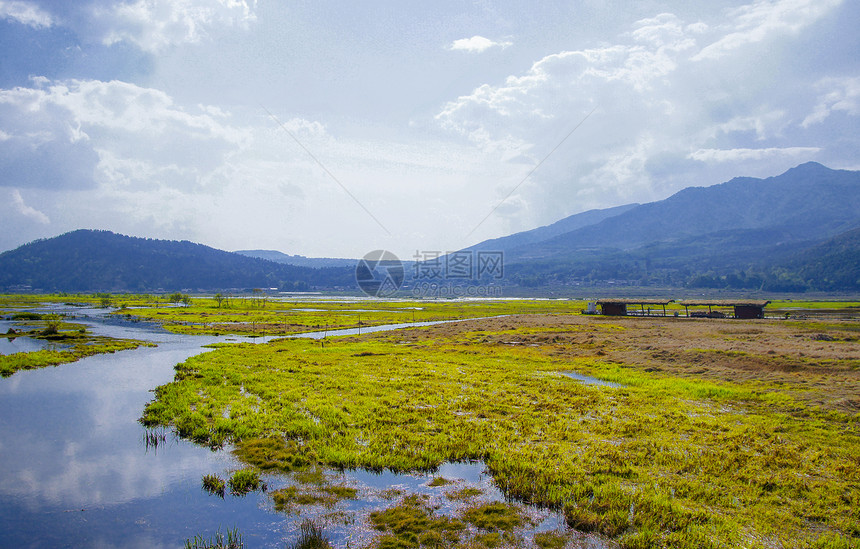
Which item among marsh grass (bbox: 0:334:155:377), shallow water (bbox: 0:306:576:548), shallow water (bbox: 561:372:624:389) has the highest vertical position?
marsh grass (bbox: 0:334:155:377)

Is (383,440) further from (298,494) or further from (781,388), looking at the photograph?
(781,388)

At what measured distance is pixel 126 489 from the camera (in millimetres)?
13234

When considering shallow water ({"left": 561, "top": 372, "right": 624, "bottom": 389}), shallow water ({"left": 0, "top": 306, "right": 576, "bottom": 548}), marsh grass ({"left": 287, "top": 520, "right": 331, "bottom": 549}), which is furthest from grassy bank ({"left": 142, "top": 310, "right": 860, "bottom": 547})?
marsh grass ({"left": 287, "top": 520, "right": 331, "bottom": 549})

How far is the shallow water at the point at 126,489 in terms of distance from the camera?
35.0 feet

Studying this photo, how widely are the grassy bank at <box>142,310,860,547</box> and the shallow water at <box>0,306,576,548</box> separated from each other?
3.92 ft

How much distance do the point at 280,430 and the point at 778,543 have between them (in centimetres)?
1629

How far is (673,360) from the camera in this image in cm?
3528

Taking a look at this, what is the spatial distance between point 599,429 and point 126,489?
16783mm

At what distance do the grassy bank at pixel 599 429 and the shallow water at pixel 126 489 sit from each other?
1.19 meters

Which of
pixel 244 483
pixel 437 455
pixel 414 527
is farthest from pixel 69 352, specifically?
pixel 414 527

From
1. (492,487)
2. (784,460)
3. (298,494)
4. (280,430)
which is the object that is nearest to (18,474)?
(280,430)

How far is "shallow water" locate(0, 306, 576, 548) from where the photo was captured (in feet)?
35.0

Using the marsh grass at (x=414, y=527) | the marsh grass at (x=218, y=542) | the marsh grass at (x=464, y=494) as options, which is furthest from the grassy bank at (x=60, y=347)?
the marsh grass at (x=464, y=494)

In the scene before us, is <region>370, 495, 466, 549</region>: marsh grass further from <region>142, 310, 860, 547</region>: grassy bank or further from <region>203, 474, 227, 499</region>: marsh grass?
<region>203, 474, 227, 499</region>: marsh grass
